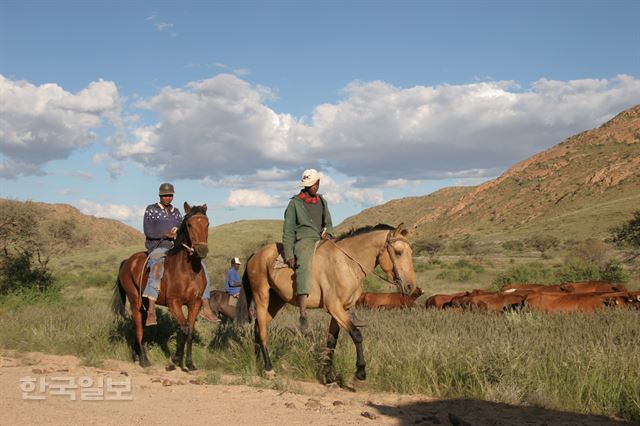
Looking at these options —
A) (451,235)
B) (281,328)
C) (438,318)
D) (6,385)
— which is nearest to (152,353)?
(281,328)

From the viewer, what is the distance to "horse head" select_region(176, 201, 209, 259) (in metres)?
9.00

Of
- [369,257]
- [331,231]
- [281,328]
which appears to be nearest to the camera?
[369,257]

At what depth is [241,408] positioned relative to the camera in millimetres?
6293

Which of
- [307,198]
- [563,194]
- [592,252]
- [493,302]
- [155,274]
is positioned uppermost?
[563,194]

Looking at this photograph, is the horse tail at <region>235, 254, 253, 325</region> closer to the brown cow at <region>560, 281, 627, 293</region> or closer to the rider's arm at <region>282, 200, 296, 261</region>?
the rider's arm at <region>282, 200, 296, 261</region>

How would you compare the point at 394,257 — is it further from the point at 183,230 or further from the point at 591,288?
the point at 591,288

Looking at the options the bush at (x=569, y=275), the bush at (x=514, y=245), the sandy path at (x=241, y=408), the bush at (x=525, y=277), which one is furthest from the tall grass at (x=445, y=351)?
the bush at (x=514, y=245)

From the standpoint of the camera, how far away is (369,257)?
8.16 meters

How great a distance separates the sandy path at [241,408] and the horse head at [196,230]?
1.97 meters

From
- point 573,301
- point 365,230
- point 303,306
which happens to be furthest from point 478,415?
point 573,301

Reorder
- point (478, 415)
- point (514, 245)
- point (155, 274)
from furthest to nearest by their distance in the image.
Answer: point (514, 245) → point (155, 274) → point (478, 415)

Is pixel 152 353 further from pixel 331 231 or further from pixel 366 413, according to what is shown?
pixel 366 413

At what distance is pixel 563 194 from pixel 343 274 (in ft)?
227

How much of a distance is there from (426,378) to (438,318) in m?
5.06
